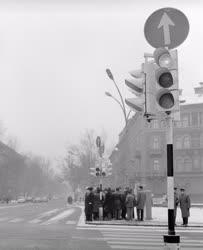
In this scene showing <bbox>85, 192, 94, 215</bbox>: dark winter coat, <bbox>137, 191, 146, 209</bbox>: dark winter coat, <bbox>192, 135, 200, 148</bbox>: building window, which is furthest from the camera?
<bbox>192, 135, 200, 148</bbox>: building window

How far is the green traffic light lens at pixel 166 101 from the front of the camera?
705 cm

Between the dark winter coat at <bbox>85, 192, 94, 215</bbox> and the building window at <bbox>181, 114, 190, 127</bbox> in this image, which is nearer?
the dark winter coat at <bbox>85, 192, 94, 215</bbox>

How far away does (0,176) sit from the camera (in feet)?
330

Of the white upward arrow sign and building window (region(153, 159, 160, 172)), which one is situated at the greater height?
building window (region(153, 159, 160, 172))

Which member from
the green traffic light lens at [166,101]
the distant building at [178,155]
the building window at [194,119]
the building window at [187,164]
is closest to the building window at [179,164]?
the distant building at [178,155]

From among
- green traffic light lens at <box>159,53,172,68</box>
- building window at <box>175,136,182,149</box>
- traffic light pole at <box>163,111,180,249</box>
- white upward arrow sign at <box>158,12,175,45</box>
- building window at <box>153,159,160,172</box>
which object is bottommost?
traffic light pole at <box>163,111,180,249</box>

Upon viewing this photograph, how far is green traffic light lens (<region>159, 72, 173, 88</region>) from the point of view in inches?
277

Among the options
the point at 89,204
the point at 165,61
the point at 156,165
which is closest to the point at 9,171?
the point at 156,165

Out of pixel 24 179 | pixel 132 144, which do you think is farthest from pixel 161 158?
pixel 24 179

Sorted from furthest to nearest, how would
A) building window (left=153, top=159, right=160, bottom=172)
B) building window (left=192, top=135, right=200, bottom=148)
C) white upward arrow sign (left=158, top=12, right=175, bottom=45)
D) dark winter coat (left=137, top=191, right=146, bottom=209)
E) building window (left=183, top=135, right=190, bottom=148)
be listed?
building window (left=153, top=159, right=160, bottom=172) < building window (left=183, top=135, right=190, bottom=148) < building window (left=192, top=135, right=200, bottom=148) < dark winter coat (left=137, top=191, right=146, bottom=209) < white upward arrow sign (left=158, top=12, right=175, bottom=45)

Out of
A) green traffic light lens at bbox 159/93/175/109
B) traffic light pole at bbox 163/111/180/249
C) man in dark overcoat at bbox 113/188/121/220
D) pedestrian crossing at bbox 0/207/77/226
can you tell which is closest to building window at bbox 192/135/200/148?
pedestrian crossing at bbox 0/207/77/226

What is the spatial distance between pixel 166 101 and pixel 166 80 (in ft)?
0.92

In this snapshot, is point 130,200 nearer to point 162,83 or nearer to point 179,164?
point 162,83

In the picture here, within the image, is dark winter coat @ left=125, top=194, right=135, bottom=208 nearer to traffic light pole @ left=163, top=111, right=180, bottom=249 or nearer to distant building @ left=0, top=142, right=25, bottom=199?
traffic light pole @ left=163, top=111, right=180, bottom=249
